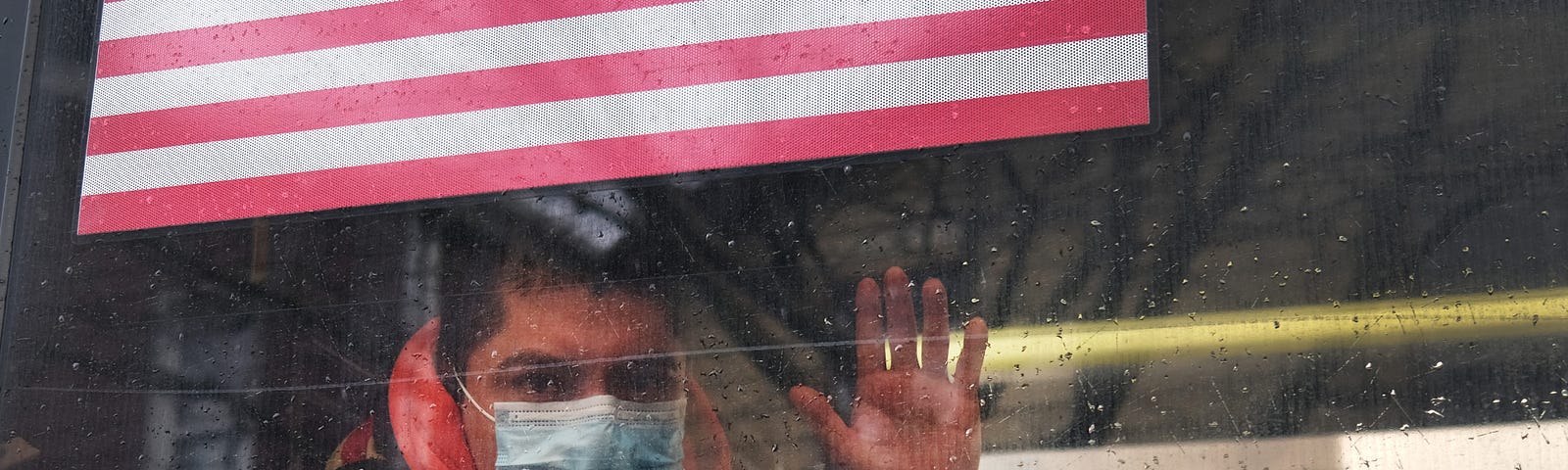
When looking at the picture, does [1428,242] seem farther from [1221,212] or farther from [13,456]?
[13,456]

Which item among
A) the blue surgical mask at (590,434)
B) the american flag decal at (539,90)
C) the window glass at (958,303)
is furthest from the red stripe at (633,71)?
the blue surgical mask at (590,434)

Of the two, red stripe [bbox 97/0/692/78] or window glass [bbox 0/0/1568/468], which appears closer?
window glass [bbox 0/0/1568/468]

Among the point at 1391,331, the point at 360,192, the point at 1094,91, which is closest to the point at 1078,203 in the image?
the point at 1094,91

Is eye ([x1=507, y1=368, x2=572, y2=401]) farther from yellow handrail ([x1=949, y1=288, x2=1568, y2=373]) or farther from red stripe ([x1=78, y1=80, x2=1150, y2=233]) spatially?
yellow handrail ([x1=949, y1=288, x2=1568, y2=373])

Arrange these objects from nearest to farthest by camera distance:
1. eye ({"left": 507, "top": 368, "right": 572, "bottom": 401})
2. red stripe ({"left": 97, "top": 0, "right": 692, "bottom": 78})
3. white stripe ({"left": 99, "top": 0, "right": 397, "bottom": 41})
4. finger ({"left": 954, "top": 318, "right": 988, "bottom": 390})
Result: finger ({"left": 954, "top": 318, "right": 988, "bottom": 390}) → eye ({"left": 507, "top": 368, "right": 572, "bottom": 401}) → red stripe ({"left": 97, "top": 0, "right": 692, "bottom": 78}) → white stripe ({"left": 99, "top": 0, "right": 397, "bottom": 41})

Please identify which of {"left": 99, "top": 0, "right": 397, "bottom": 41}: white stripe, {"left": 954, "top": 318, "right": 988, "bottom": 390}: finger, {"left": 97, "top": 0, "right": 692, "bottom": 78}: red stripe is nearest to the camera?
{"left": 954, "top": 318, "right": 988, "bottom": 390}: finger

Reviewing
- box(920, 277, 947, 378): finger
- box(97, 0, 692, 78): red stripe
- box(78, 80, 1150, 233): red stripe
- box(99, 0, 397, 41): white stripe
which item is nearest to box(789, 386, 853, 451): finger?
box(920, 277, 947, 378): finger

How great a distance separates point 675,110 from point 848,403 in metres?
0.40

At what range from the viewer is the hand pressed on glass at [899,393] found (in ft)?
3.75

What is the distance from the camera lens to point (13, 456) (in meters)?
1.38

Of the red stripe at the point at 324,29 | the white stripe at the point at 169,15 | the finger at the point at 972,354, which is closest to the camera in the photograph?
the finger at the point at 972,354

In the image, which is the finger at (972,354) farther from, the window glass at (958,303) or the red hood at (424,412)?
the red hood at (424,412)

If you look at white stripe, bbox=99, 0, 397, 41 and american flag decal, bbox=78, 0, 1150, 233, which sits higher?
white stripe, bbox=99, 0, 397, 41

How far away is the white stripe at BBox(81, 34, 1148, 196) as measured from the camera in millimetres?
1187
